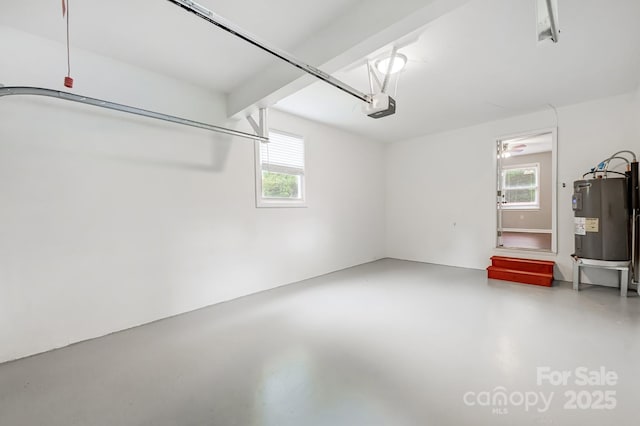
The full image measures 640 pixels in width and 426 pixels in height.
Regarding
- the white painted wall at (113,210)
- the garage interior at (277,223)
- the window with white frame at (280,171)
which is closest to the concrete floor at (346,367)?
the garage interior at (277,223)

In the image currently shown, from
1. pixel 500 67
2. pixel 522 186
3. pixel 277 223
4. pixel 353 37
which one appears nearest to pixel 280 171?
pixel 277 223

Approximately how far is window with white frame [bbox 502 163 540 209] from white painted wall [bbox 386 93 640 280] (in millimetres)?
4136

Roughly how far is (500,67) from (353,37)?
6.60 ft

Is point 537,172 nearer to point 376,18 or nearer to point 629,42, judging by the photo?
point 629,42

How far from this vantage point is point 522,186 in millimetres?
8609

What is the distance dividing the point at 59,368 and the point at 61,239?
109cm

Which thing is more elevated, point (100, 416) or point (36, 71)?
point (36, 71)

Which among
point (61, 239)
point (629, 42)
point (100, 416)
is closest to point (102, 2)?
point (61, 239)

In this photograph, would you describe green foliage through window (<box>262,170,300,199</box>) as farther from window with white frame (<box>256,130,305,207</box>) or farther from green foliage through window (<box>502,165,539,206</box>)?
green foliage through window (<box>502,165,539,206</box>)

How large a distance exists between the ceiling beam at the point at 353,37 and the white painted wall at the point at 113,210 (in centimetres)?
113

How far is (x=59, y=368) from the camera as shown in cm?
207

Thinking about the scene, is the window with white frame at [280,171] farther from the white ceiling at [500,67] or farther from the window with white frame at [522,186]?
the window with white frame at [522,186]

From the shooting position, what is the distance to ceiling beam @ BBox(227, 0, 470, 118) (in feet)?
5.74

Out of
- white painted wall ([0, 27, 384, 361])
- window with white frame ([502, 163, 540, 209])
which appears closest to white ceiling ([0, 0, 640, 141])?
white painted wall ([0, 27, 384, 361])
